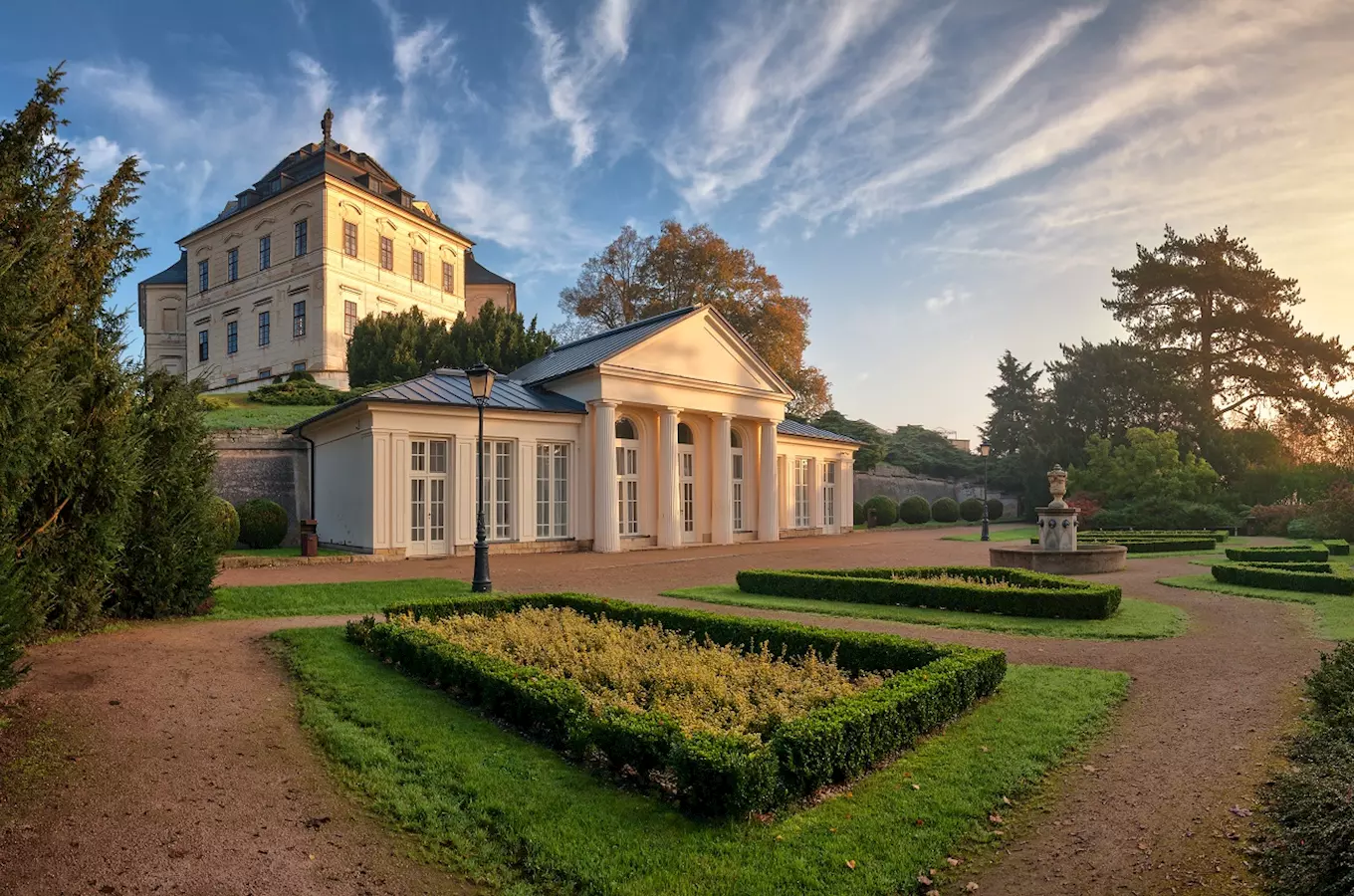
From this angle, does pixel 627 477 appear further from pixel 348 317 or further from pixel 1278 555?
pixel 348 317

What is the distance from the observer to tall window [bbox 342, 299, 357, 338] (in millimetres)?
47469

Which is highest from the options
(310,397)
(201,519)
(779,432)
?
(310,397)

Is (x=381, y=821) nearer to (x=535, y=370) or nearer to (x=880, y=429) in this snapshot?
(x=535, y=370)

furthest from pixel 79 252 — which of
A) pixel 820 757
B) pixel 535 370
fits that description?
pixel 535 370

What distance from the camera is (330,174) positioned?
152ft

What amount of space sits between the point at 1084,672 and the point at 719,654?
162 inches

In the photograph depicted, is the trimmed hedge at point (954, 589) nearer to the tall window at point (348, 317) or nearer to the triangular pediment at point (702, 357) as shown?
the triangular pediment at point (702, 357)

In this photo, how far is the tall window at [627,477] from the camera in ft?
92.1

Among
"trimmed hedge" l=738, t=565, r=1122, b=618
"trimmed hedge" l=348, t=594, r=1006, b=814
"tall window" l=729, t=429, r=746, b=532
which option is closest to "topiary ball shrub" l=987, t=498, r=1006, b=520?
"tall window" l=729, t=429, r=746, b=532

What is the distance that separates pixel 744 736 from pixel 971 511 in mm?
48498

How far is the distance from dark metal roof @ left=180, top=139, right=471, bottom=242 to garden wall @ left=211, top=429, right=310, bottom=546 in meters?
24.6

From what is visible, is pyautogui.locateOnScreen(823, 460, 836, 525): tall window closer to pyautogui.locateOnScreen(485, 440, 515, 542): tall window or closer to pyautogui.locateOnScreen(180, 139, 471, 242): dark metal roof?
pyautogui.locateOnScreen(485, 440, 515, 542): tall window

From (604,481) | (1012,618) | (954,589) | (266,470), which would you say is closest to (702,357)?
(604,481)

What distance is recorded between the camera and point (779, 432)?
112 feet
